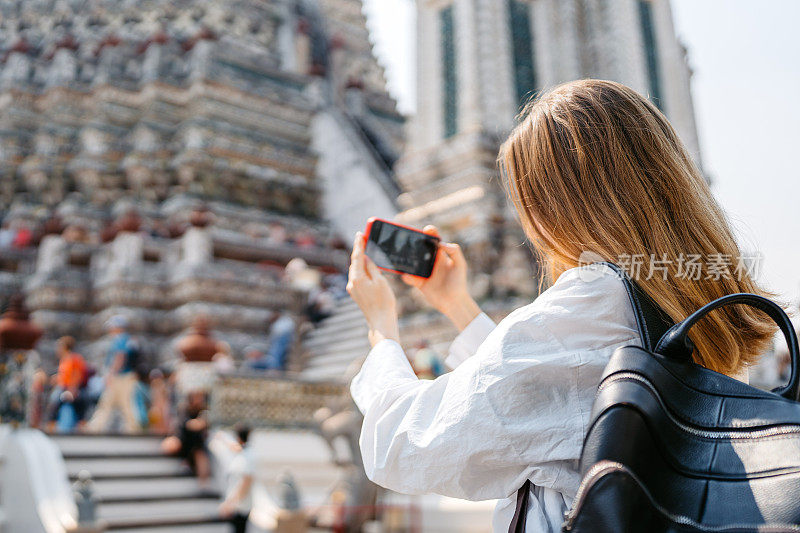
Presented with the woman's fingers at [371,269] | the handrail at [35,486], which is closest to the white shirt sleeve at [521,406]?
the woman's fingers at [371,269]

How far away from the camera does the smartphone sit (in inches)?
68.5

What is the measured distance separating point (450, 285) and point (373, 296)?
29 cm

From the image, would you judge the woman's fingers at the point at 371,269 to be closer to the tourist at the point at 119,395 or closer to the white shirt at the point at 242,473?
the white shirt at the point at 242,473

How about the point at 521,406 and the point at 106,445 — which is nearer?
the point at 521,406

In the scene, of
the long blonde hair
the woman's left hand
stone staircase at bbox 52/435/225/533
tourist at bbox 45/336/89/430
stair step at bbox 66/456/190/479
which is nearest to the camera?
the long blonde hair

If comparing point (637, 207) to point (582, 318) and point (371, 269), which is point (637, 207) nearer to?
point (582, 318)

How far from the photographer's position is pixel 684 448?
3.07 feet

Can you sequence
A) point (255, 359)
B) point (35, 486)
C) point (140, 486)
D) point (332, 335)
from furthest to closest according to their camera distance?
point (332, 335) < point (255, 359) < point (140, 486) < point (35, 486)

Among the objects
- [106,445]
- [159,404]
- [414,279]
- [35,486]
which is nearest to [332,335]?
[159,404]

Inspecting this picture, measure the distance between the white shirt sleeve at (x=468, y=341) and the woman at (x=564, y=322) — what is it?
14.1 inches

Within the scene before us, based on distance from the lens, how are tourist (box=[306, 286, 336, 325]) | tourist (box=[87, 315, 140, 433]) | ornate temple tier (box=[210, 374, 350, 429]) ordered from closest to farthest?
ornate temple tier (box=[210, 374, 350, 429]), tourist (box=[87, 315, 140, 433]), tourist (box=[306, 286, 336, 325])

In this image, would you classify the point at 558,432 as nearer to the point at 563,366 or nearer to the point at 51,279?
the point at 563,366

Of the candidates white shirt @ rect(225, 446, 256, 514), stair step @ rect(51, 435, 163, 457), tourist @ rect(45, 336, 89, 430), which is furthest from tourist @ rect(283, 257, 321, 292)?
white shirt @ rect(225, 446, 256, 514)

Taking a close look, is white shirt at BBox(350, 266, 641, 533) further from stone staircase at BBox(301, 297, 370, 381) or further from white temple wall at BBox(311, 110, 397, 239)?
white temple wall at BBox(311, 110, 397, 239)
